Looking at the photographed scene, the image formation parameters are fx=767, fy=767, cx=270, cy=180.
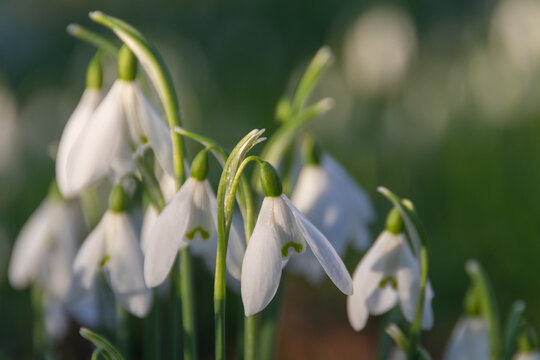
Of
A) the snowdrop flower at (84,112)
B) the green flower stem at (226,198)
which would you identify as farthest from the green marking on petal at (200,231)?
the snowdrop flower at (84,112)

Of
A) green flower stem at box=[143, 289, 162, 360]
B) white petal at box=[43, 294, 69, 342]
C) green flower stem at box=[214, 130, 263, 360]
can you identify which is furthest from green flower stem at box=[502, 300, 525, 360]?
white petal at box=[43, 294, 69, 342]

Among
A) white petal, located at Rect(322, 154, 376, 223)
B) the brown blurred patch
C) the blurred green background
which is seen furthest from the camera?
the blurred green background

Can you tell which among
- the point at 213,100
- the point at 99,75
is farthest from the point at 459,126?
the point at 99,75

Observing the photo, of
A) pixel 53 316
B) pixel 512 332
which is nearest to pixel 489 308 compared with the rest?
pixel 512 332

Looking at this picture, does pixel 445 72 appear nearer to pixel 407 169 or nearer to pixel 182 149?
pixel 407 169

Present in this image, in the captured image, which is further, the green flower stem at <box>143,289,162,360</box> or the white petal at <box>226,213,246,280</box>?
the green flower stem at <box>143,289,162,360</box>

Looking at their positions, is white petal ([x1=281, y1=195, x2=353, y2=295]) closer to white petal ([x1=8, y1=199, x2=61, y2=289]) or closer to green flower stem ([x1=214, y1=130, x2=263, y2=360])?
green flower stem ([x1=214, y1=130, x2=263, y2=360])

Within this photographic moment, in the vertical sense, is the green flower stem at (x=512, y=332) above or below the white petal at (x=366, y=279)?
below

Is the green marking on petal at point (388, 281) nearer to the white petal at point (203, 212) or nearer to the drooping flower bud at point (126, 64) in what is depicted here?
the white petal at point (203, 212)
